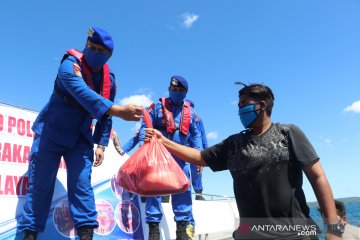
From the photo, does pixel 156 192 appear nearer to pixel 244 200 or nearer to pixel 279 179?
pixel 244 200

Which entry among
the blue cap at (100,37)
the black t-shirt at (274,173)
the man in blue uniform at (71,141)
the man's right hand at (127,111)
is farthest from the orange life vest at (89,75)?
the black t-shirt at (274,173)

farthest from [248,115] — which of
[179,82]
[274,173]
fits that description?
[179,82]

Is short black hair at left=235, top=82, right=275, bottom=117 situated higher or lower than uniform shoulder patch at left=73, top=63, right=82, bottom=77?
lower

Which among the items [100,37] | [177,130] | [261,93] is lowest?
[261,93]

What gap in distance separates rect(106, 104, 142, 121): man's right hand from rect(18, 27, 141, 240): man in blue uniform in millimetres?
315

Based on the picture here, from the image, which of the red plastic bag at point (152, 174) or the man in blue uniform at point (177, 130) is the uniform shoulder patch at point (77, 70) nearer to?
the red plastic bag at point (152, 174)

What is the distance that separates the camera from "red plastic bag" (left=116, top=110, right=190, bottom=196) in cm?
215

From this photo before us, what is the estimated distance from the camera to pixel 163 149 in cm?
238

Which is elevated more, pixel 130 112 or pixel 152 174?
pixel 130 112

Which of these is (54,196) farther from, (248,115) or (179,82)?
(248,115)

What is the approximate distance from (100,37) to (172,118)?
170 cm

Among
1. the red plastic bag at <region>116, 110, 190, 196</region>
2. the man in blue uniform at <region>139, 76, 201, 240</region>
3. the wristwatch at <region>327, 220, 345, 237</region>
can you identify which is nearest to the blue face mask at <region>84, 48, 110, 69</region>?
the red plastic bag at <region>116, 110, 190, 196</region>

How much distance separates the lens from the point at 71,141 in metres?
2.98

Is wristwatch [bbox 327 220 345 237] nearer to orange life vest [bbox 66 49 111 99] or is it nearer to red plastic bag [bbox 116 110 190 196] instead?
red plastic bag [bbox 116 110 190 196]
